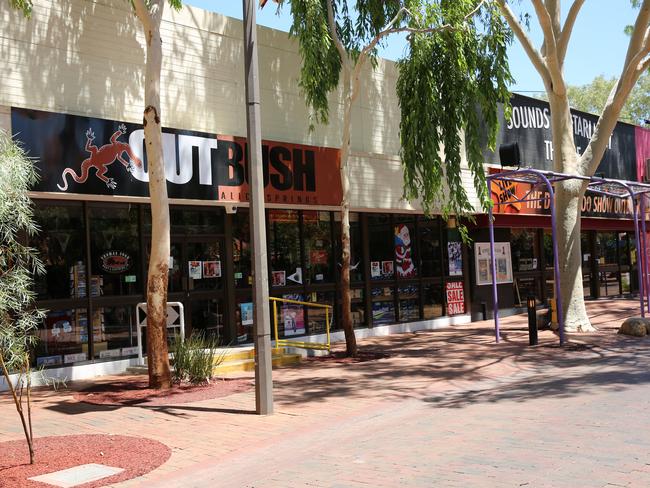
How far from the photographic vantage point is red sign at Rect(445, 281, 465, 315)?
20375 millimetres

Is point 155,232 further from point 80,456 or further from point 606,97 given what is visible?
point 606,97

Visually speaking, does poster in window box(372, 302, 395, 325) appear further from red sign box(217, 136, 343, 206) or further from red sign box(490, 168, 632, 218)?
red sign box(490, 168, 632, 218)

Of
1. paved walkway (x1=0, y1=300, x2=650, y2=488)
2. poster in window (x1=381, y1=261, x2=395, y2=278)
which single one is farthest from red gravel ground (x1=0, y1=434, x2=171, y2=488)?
poster in window (x1=381, y1=261, x2=395, y2=278)

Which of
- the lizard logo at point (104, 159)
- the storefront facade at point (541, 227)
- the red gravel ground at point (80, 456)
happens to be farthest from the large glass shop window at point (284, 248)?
the red gravel ground at point (80, 456)

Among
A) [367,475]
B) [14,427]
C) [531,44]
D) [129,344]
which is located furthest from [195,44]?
[367,475]

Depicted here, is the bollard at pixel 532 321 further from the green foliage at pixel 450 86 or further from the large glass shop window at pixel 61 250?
the large glass shop window at pixel 61 250

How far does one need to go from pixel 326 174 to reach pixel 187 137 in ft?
→ 12.6

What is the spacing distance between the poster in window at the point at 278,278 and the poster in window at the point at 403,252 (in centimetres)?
401

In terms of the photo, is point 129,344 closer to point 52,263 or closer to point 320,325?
point 52,263

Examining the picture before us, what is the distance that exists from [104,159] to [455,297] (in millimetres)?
11955

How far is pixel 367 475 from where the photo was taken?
6.09 m

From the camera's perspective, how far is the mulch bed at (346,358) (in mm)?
13516

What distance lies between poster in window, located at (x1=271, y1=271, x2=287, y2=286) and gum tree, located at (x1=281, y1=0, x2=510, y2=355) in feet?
8.26

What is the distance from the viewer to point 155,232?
10.6 metres
